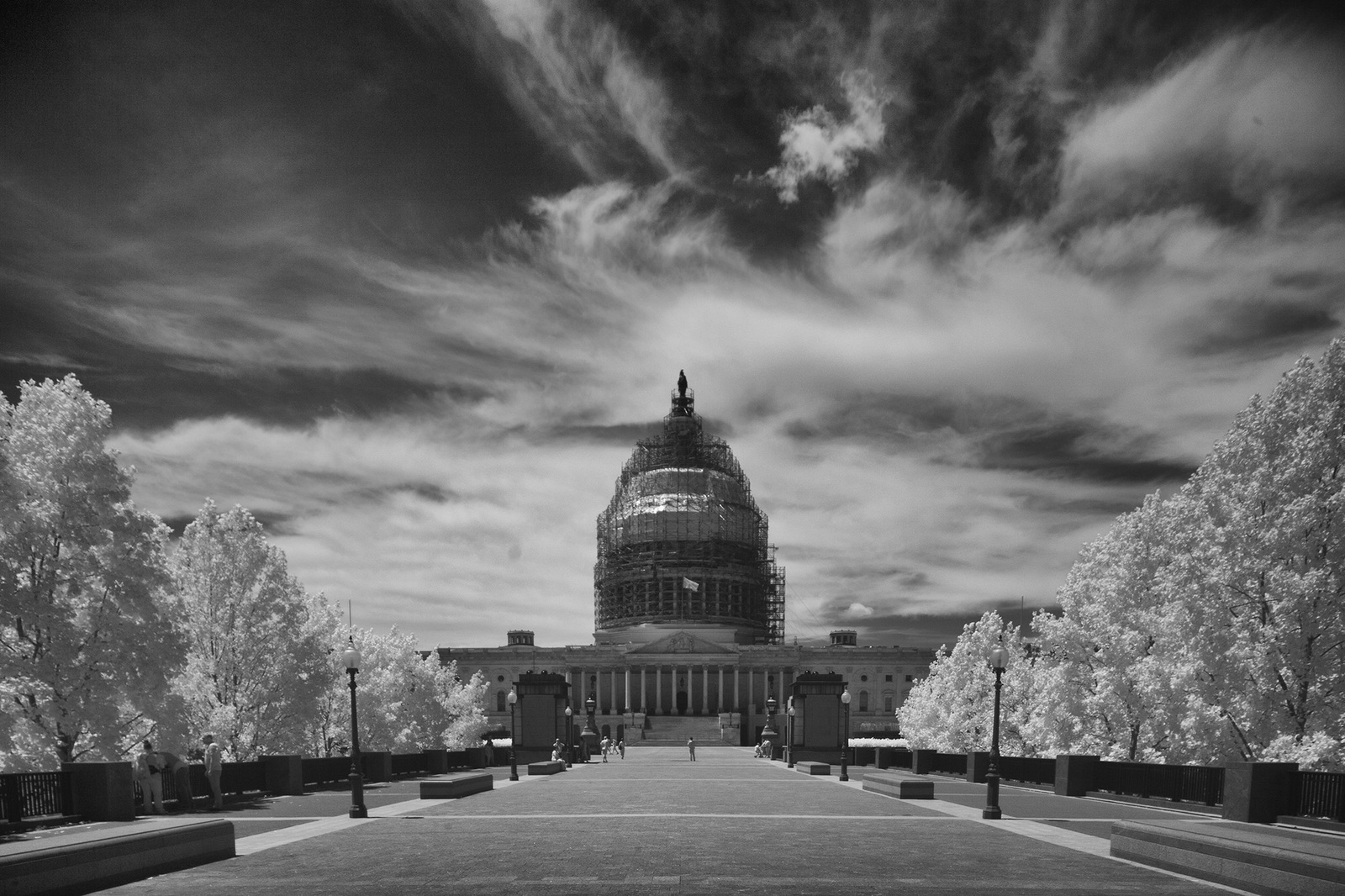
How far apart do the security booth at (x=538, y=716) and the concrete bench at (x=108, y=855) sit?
44.7m

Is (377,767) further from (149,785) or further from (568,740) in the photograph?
(568,740)

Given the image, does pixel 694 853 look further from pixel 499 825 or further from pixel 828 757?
pixel 828 757

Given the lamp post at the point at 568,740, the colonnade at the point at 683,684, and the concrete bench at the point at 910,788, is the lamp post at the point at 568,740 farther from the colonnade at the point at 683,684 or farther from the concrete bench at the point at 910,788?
the colonnade at the point at 683,684

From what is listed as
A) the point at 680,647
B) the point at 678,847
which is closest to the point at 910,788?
the point at 678,847

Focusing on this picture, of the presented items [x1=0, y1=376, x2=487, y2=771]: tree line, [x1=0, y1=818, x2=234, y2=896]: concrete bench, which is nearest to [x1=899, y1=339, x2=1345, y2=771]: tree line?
[x1=0, y1=376, x2=487, y2=771]: tree line

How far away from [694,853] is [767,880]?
2.97 meters

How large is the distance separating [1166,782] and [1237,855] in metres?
15.2

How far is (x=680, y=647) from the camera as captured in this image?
149 metres

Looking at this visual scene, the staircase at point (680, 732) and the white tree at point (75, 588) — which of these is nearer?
the white tree at point (75, 588)

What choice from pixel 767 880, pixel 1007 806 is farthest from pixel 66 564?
pixel 1007 806

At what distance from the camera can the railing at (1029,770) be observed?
113 ft

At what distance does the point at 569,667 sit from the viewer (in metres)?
150

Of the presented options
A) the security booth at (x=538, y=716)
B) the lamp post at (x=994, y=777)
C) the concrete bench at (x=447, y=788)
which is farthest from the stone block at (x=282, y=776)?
the security booth at (x=538, y=716)

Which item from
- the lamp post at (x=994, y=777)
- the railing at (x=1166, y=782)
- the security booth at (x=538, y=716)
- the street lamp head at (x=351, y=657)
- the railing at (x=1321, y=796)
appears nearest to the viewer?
the railing at (x=1321, y=796)
